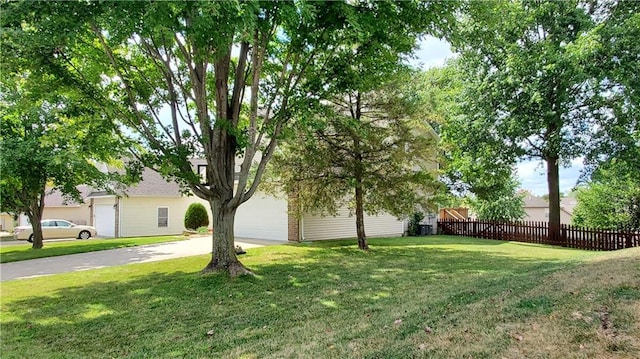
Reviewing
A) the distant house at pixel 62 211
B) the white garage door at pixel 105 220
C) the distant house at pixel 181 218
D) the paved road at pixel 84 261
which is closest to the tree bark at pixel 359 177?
the distant house at pixel 181 218

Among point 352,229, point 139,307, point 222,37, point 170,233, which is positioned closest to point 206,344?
point 139,307

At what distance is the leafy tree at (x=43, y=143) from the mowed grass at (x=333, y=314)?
2871 mm

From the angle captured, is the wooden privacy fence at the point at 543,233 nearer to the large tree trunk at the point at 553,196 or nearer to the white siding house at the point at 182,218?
the large tree trunk at the point at 553,196

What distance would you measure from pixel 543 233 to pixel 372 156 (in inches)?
407

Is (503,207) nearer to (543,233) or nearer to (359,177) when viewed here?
(543,233)

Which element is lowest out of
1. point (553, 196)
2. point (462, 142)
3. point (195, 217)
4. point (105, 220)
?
point (105, 220)

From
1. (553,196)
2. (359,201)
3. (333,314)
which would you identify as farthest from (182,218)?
(333,314)

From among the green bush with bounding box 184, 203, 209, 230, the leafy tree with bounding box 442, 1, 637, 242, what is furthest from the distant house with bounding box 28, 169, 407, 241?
the leafy tree with bounding box 442, 1, 637, 242

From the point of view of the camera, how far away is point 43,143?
8.24m

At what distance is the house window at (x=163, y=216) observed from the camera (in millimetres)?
24500

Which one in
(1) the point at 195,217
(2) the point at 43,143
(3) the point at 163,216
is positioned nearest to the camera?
(2) the point at 43,143

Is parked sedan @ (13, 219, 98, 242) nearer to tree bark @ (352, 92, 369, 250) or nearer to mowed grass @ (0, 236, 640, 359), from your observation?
mowed grass @ (0, 236, 640, 359)

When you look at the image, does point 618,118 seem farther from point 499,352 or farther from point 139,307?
point 139,307

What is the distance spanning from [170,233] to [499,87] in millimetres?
20845
